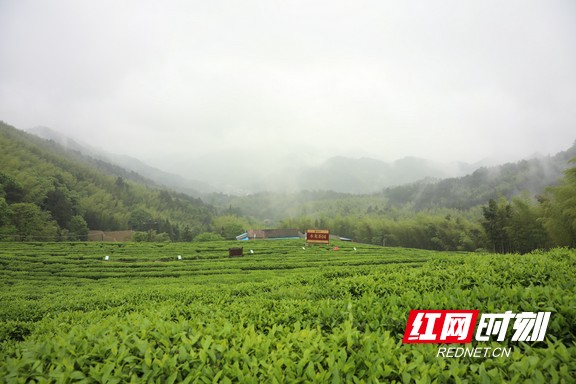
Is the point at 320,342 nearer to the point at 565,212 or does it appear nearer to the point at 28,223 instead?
the point at 565,212

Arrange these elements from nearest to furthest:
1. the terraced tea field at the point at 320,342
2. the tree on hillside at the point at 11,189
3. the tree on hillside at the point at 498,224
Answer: the terraced tea field at the point at 320,342, the tree on hillside at the point at 498,224, the tree on hillside at the point at 11,189

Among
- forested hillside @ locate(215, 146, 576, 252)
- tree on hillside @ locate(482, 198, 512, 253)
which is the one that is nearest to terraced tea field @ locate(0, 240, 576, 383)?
forested hillside @ locate(215, 146, 576, 252)

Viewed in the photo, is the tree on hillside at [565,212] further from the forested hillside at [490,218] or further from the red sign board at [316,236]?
the red sign board at [316,236]

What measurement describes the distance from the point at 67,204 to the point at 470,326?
82814mm

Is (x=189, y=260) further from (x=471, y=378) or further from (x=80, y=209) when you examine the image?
(x=80, y=209)

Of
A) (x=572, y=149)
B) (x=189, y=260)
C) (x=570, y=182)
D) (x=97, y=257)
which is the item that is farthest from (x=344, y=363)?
(x=572, y=149)

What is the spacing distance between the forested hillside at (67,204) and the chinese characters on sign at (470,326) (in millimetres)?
56708

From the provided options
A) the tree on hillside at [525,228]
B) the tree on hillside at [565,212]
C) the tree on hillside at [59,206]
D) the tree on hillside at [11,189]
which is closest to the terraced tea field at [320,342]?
the tree on hillside at [565,212]

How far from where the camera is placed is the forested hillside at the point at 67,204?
160 ft

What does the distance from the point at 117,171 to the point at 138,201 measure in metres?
89.0

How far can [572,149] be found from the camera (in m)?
120

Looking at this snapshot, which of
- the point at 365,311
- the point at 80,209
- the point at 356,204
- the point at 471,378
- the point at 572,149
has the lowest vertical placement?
the point at 356,204

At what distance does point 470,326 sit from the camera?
141 inches

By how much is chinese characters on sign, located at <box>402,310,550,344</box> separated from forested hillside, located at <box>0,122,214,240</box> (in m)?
56.7
